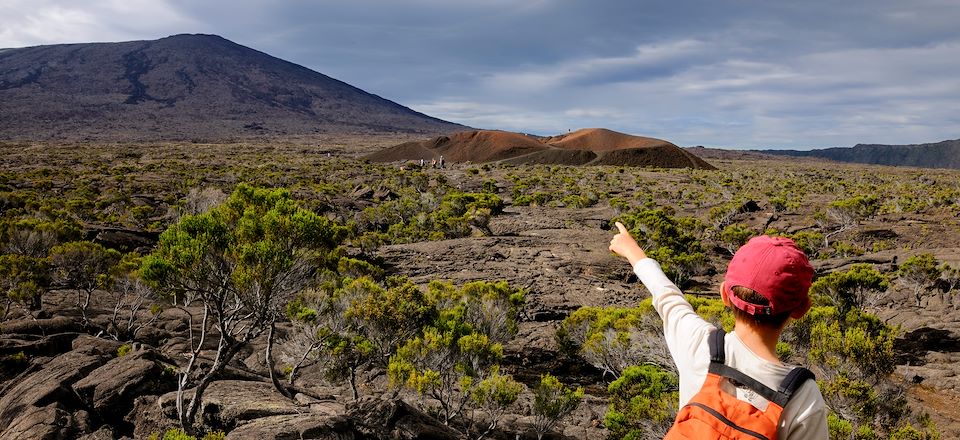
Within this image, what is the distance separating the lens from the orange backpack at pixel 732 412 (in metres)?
1.35

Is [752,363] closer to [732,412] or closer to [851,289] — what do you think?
[732,412]

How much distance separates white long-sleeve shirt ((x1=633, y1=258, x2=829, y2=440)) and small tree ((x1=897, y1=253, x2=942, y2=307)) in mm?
17165

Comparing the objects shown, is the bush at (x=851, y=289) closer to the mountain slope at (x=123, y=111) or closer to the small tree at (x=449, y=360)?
the small tree at (x=449, y=360)

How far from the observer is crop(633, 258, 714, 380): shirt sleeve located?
169 centimetres

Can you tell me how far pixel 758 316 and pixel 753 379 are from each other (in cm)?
21

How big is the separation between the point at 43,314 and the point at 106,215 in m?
18.3

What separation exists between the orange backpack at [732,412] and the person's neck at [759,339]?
0.35ft

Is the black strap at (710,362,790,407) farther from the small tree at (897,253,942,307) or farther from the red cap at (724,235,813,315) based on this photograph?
the small tree at (897,253,942,307)

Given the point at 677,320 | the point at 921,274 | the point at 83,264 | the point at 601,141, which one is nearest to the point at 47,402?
the point at 83,264

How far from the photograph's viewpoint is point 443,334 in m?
9.38

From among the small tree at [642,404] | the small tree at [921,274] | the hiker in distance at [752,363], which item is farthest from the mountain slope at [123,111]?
the hiker in distance at [752,363]

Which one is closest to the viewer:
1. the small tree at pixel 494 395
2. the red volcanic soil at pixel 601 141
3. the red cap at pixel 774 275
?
the red cap at pixel 774 275

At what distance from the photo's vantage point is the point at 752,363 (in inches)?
59.2

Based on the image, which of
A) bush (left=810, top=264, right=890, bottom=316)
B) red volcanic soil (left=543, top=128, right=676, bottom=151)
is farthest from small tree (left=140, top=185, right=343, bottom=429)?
red volcanic soil (left=543, top=128, right=676, bottom=151)
